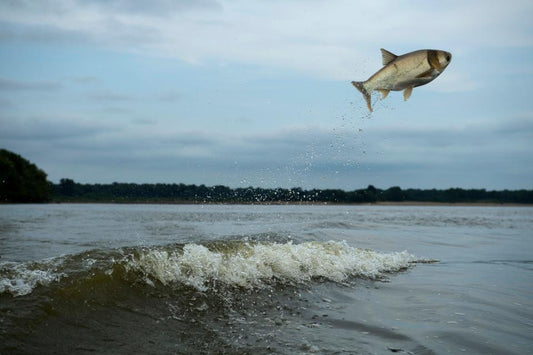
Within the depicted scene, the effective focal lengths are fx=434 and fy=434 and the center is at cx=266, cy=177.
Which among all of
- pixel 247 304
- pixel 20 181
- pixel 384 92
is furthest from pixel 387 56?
pixel 20 181

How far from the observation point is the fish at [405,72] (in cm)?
484

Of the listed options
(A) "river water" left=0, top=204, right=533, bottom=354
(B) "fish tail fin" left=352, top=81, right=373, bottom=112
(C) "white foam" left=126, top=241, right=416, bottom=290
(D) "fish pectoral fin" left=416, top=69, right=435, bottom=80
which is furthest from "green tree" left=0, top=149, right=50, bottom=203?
(D) "fish pectoral fin" left=416, top=69, right=435, bottom=80

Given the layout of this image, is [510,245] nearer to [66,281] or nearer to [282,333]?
[282,333]

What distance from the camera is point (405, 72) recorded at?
5051 millimetres

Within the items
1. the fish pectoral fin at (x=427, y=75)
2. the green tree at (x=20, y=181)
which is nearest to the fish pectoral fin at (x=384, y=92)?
the fish pectoral fin at (x=427, y=75)

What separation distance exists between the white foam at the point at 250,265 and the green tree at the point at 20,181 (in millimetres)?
58514

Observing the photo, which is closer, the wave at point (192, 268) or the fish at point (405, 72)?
the fish at point (405, 72)

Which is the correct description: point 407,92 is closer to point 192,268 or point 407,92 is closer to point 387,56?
point 387,56

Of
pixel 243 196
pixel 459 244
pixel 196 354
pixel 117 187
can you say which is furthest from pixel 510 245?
pixel 117 187

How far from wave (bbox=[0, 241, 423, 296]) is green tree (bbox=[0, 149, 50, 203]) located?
58073 mm

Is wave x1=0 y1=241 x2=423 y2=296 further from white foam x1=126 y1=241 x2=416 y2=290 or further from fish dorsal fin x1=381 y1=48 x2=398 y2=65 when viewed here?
fish dorsal fin x1=381 y1=48 x2=398 y2=65

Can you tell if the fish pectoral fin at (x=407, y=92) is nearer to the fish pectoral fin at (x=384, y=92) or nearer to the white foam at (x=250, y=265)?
the fish pectoral fin at (x=384, y=92)

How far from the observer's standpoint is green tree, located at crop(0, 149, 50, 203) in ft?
185

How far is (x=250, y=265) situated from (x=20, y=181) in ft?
200
